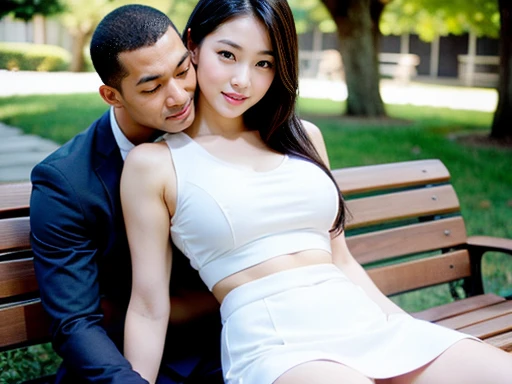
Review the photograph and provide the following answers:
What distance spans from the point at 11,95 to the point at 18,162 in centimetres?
59

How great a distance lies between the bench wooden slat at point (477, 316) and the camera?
2965 mm

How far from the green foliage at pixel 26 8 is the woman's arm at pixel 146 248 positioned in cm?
405

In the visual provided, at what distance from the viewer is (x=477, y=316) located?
3057 millimetres

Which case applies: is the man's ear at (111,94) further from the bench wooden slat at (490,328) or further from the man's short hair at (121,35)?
the bench wooden slat at (490,328)

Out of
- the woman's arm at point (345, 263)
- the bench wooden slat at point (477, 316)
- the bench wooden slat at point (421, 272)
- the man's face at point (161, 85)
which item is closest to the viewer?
the man's face at point (161, 85)

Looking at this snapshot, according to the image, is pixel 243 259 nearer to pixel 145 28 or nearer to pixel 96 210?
pixel 96 210

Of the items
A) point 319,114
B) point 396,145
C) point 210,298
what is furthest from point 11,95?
point 319,114

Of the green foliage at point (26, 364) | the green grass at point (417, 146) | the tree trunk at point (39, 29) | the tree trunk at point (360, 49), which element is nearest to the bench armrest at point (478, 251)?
the green grass at point (417, 146)

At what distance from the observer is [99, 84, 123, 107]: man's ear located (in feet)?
7.46

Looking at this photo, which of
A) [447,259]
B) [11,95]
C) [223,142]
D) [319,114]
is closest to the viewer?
[223,142]

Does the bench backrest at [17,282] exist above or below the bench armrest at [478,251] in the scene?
above

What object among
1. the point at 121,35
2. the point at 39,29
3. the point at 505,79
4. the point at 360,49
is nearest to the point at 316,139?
the point at 121,35

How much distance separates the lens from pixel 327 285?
2328 mm

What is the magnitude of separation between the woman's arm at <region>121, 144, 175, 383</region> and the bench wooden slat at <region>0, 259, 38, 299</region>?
43 cm
